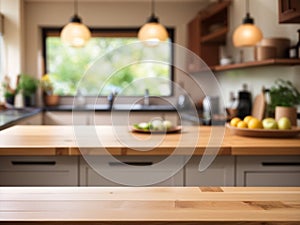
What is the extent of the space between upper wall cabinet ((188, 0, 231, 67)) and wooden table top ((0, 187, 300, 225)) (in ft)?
12.0

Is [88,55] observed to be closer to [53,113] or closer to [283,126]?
[53,113]

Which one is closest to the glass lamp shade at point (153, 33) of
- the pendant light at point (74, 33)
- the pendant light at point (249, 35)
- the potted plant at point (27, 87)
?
the pendant light at point (74, 33)

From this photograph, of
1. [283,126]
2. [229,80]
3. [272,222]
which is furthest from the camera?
[229,80]

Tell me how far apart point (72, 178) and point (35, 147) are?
0.26m

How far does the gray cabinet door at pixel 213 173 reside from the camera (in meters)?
2.13

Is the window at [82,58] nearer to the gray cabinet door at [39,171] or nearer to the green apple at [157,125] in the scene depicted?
the green apple at [157,125]

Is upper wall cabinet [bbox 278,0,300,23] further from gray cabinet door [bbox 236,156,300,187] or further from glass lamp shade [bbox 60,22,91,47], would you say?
glass lamp shade [bbox 60,22,91,47]

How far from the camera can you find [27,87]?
5.16m

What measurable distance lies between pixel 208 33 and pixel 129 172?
3.37m

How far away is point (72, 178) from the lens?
85.0 inches

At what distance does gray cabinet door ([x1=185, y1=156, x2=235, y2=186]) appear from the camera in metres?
2.13

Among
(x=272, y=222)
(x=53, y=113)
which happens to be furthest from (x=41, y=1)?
(x=272, y=222)

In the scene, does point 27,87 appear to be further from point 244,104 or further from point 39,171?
point 39,171

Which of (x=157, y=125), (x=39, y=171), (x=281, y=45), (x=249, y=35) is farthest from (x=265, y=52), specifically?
(x=39, y=171)
